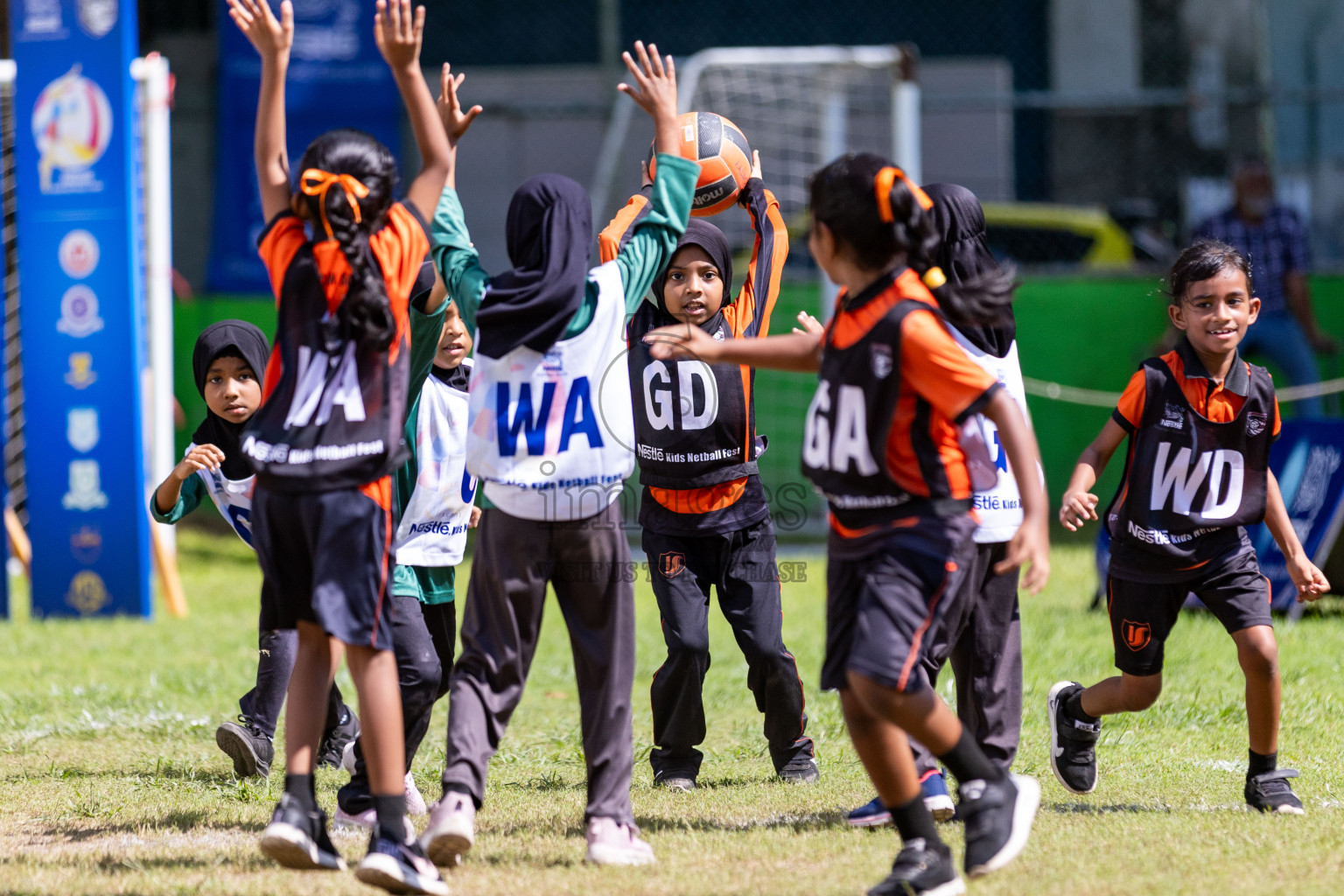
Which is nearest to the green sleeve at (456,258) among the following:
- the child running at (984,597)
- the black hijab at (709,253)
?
the black hijab at (709,253)

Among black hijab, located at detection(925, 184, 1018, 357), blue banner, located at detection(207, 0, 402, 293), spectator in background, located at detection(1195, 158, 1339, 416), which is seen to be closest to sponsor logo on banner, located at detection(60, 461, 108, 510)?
blue banner, located at detection(207, 0, 402, 293)

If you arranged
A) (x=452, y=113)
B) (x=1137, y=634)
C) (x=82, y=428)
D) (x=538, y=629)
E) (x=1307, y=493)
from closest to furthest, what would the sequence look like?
(x=538, y=629)
(x=452, y=113)
(x=1137, y=634)
(x=1307, y=493)
(x=82, y=428)

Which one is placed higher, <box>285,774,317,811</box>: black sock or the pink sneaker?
<box>285,774,317,811</box>: black sock

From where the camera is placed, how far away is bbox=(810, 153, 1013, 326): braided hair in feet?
12.5

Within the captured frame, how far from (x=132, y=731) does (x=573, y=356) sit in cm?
325

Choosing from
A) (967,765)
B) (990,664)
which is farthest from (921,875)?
(990,664)

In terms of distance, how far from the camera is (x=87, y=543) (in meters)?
9.20

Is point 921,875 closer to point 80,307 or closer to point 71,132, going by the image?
point 80,307

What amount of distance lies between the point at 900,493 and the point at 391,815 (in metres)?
1.49

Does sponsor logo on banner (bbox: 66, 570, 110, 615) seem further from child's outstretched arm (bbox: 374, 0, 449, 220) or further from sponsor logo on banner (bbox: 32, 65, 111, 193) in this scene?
child's outstretched arm (bbox: 374, 0, 449, 220)

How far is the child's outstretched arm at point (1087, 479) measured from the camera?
4.51m

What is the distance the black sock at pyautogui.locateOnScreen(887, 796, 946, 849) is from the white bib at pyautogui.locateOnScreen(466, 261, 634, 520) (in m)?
1.11

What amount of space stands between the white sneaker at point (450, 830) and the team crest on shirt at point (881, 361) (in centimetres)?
153

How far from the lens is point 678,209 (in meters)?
4.28
